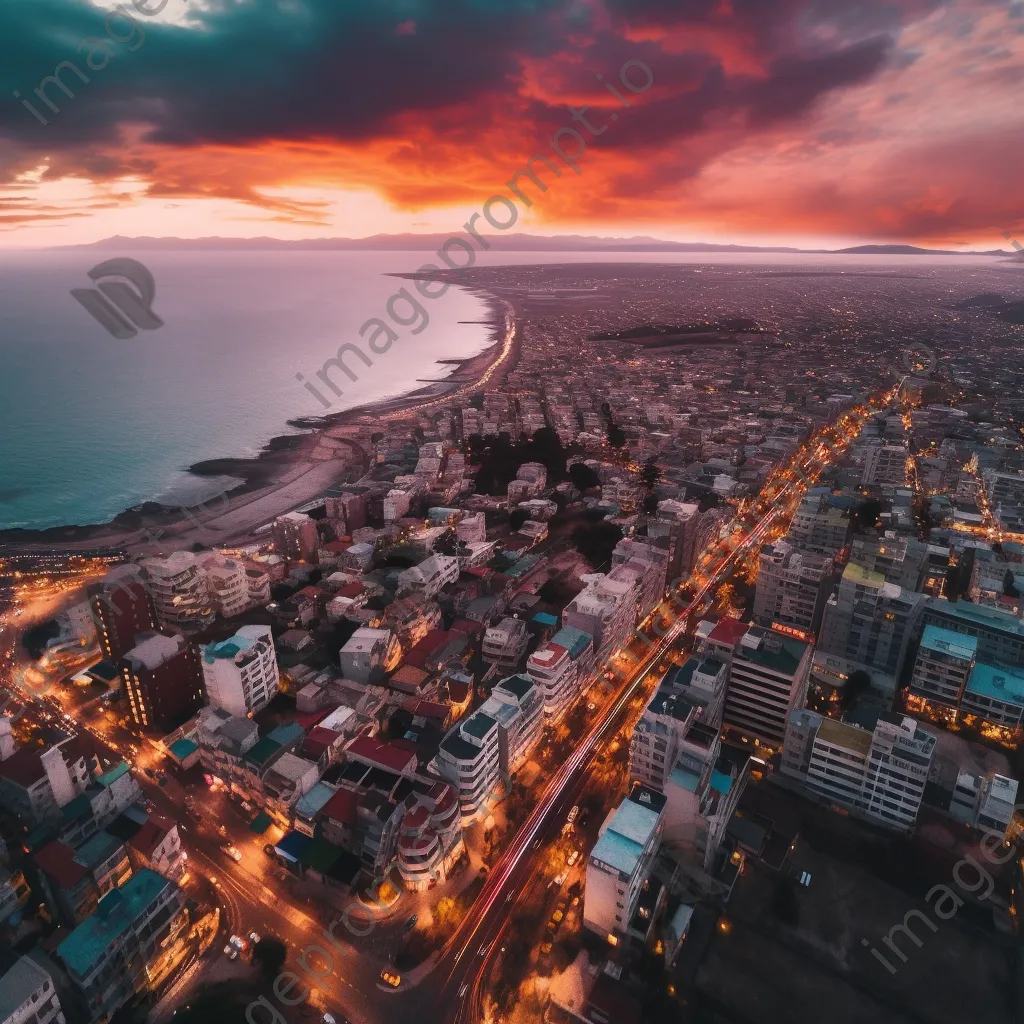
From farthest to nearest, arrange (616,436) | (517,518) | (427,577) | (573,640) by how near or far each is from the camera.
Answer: (616,436), (517,518), (427,577), (573,640)

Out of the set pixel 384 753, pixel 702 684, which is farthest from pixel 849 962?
pixel 384 753

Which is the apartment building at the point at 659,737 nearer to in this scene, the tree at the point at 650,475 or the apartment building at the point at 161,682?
the apartment building at the point at 161,682

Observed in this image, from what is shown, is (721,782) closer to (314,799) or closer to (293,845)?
(314,799)

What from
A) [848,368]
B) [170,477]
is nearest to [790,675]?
[170,477]

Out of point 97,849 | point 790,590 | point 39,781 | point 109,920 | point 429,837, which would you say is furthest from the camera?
point 790,590

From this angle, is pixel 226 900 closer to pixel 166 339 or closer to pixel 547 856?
pixel 547 856
